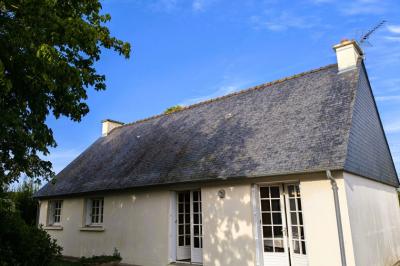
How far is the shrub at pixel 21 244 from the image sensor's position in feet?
24.2

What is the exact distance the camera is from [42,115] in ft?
24.6

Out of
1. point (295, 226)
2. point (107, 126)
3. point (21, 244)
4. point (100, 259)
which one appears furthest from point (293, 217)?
point (107, 126)

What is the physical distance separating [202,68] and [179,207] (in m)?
4.90

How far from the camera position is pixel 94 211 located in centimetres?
1383

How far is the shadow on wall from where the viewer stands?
866cm

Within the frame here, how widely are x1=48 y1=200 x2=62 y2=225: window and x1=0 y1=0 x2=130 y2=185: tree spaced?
340 inches

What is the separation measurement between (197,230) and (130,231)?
2.69 meters

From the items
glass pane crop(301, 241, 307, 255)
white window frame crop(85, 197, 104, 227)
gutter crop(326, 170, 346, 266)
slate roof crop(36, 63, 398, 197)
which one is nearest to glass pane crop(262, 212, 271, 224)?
glass pane crop(301, 241, 307, 255)

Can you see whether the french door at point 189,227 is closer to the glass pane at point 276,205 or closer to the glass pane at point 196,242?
the glass pane at point 196,242

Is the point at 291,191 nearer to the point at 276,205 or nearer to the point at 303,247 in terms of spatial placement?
the point at 276,205

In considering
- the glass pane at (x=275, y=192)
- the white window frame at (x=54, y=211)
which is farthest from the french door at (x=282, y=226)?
the white window frame at (x=54, y=211)

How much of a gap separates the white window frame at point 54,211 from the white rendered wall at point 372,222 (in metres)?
13.1

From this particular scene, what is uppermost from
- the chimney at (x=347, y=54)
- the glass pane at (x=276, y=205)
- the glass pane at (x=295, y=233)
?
the chimney at (x=347, y=54)

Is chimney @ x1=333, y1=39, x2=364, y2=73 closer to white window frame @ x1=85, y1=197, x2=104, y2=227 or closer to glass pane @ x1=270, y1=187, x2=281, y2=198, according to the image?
glass pane @ x1=270, y1=187, x2=281, y2=198
